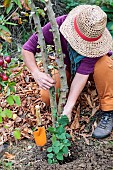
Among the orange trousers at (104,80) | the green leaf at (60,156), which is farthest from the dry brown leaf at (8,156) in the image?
the orange trousers at (104,80)

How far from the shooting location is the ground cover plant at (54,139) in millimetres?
2252

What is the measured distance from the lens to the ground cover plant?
7.39 feet

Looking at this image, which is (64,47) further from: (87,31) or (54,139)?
(54,139)

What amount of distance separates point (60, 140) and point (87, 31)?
632mm

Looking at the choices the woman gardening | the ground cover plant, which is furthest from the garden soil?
the woman gardening

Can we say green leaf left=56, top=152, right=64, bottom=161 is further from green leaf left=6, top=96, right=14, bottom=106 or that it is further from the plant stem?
green leaf left=6, top=96, right=14, bottom=106

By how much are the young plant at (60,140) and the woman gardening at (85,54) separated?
0.09m

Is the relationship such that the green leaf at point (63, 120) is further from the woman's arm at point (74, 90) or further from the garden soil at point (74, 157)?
the garden soil at point (74, 157)

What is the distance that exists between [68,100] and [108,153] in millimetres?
402

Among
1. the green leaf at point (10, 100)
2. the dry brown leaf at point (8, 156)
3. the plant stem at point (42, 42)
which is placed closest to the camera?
the green leaf at point (10, 100)

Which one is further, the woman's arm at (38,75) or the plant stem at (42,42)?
the woman's arm at (38,75)

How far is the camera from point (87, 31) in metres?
2.21

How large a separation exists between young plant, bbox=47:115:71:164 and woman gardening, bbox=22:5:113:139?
9cm

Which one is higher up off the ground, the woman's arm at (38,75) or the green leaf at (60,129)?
the woman's arm at (38,75)
